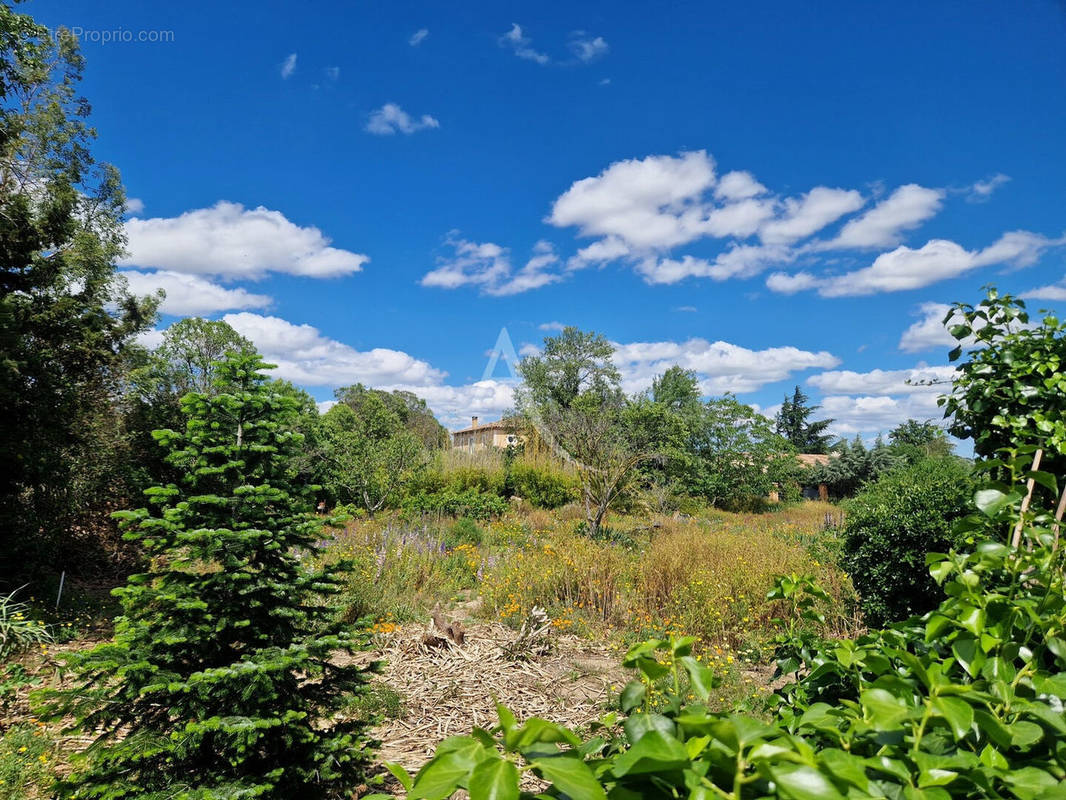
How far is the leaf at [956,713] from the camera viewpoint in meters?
0.55

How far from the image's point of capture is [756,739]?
540 millimetres

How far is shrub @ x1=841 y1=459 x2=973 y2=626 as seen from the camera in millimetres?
4301

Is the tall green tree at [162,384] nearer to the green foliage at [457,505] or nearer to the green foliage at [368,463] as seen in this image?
the green foliage at [368,463]

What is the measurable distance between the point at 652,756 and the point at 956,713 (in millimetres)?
343

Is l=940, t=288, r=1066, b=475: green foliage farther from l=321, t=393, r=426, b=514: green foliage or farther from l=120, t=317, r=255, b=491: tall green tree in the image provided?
l=321, t=393, r=426, b=514: green foliage

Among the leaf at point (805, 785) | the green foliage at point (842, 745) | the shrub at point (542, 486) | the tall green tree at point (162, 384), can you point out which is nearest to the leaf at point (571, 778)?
the green foliage at point (842, 745)

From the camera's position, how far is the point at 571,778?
44 centimetres

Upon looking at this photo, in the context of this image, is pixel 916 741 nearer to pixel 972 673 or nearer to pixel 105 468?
pixel 972 673

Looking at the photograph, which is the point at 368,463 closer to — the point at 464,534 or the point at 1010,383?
the point at 464,534

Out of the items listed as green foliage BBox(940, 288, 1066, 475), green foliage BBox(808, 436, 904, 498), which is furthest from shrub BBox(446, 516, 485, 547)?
green foliage BBox(808, 436, 904, 498)

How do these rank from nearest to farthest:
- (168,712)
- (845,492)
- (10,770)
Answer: (168,712) → (10,770) → (845,492)

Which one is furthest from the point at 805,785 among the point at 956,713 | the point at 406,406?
the point at 406,406

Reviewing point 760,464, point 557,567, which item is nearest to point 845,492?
point 760,464

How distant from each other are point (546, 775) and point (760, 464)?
23.2 meters
